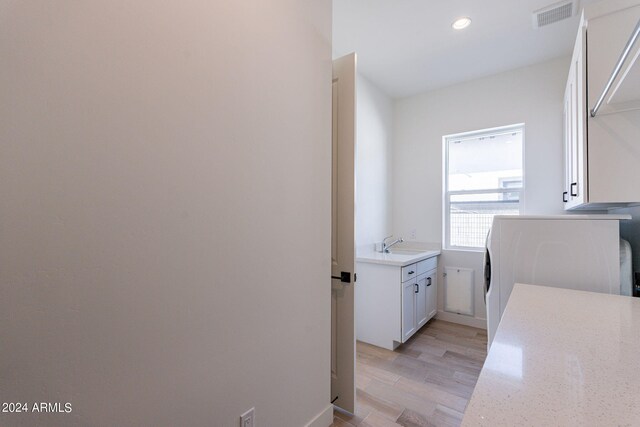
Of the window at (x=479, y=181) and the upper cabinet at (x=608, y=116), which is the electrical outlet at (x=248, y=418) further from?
the window at (x=479, y=181)

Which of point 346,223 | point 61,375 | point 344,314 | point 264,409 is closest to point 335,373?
point 344,314

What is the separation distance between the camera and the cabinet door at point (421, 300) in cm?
304

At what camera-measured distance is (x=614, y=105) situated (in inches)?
56.2

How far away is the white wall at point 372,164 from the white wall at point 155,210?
1807 millimetres

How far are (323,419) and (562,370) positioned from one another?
1.39 meters

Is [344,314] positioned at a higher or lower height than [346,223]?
lower

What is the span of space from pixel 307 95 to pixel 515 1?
1.93 m

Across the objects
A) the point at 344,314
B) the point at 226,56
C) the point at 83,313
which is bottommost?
the point at 344,314

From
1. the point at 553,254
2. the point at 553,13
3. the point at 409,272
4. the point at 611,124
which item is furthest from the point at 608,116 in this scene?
the point at 409,272

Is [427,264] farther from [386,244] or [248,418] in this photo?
[248,418]

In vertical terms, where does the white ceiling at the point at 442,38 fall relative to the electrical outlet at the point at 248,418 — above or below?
above

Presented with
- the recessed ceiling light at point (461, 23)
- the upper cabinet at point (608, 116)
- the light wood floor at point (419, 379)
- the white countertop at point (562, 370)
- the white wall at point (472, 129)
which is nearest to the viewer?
the white countertop at point (562, 370)

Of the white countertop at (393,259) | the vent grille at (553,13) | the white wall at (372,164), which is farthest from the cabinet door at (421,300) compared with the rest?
the vent grille at (553,13)

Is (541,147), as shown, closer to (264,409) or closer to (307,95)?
(307,95)
